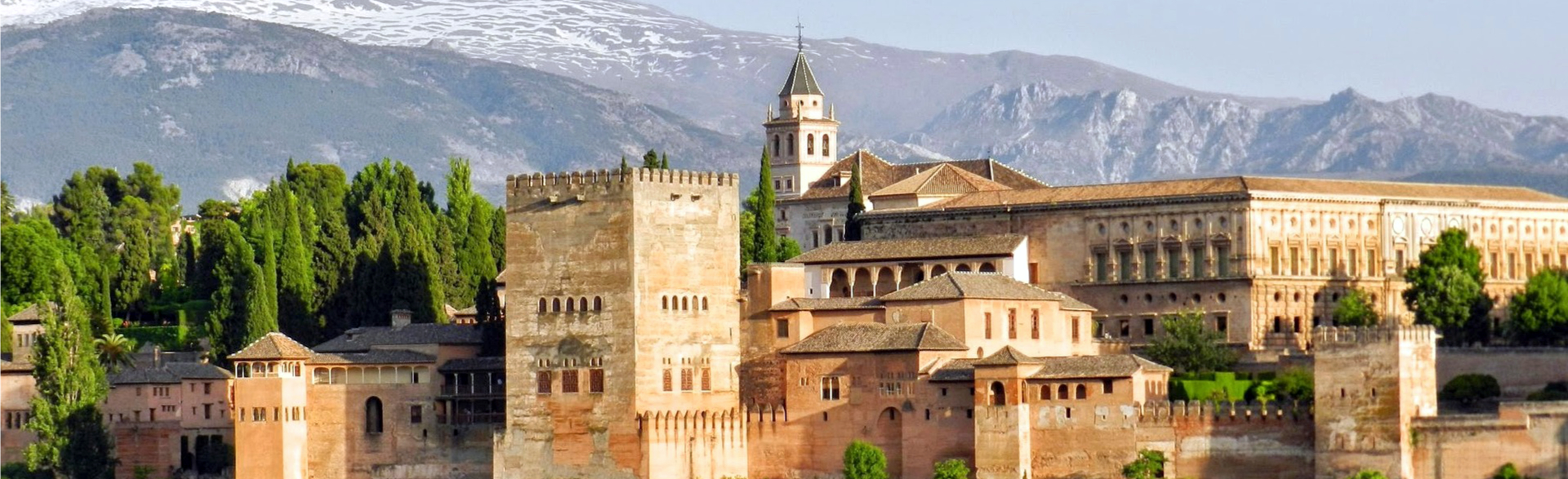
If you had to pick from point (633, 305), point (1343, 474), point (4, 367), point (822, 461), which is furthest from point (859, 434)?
point (4, 367)

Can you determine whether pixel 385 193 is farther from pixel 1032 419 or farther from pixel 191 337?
pixel 1032 419

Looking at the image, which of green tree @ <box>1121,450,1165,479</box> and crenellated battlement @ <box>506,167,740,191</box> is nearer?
green tree @ <box>1121,450,1165,479</box>

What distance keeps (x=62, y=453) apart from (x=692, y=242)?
1890 centimetres

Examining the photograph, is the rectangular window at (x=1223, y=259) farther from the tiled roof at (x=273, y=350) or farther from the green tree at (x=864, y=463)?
the tiled roof at (x=273, y=350)

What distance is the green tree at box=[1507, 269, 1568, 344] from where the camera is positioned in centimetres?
8675

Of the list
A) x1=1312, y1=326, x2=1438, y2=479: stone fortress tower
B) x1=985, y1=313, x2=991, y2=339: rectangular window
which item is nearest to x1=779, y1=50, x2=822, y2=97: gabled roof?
x1=985, y1=313, x2=991, y2=339: rectangular window

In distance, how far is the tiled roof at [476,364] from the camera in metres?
86.9

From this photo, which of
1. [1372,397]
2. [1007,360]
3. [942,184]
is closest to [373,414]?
[1007,360]

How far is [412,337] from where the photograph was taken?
291ft

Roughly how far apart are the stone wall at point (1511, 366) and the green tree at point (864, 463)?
14.9 m

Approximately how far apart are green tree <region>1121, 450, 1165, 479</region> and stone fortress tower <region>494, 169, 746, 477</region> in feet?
33.3

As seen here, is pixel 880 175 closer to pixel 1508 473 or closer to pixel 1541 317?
pixel 1541 317

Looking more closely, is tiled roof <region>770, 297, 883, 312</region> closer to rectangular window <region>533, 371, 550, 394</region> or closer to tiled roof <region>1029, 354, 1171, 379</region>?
rectangular window <region>533, 371, 550, 394</region>

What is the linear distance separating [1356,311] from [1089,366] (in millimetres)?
14895
